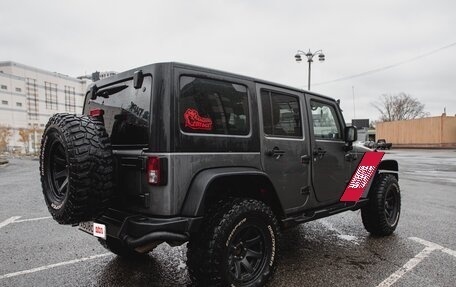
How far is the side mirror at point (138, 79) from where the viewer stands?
9.59 feet

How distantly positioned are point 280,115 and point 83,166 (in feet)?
6.61

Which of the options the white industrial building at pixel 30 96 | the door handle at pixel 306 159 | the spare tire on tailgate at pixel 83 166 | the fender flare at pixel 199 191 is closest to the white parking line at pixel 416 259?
the door handle at pixel 306 159

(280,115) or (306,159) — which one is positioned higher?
(280,115)

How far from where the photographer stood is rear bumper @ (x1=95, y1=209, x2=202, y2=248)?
2.64 meters

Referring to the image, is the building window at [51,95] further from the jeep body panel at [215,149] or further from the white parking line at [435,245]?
the white parking line at [435,245]

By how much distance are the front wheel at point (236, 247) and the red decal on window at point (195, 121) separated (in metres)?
0.69

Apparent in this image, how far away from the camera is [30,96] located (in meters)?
71.6

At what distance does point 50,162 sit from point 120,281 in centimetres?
135

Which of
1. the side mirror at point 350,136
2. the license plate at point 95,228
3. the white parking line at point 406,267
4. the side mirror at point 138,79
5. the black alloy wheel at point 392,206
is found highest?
the side mirror at point 138,79

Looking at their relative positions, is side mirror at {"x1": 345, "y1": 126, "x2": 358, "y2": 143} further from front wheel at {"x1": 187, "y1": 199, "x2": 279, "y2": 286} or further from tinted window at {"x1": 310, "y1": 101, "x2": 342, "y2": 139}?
front wheel at {"x1": 187, "y1": 199, "x2": 279, "y2": 286}

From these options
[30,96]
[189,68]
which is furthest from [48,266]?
[30,96]

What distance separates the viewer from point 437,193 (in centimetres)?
870

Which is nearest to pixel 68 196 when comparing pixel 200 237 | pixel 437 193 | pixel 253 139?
pixel 200 237

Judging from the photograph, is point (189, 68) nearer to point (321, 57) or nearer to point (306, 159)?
point (306, 159)
